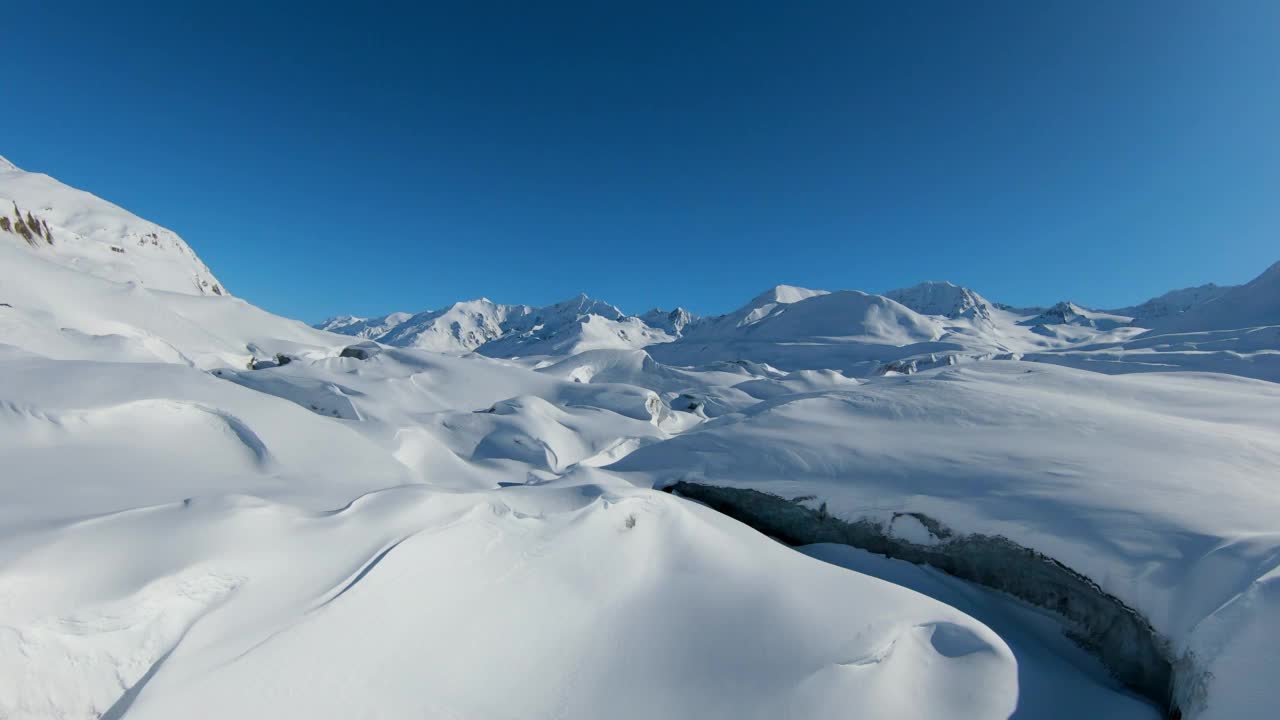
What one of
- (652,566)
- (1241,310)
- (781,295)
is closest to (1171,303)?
(781,295)

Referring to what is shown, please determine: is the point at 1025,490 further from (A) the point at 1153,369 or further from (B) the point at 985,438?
(A) the point at 1153,369

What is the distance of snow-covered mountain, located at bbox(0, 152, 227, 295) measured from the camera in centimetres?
3491

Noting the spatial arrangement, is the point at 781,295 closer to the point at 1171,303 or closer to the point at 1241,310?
the point at 1241,310

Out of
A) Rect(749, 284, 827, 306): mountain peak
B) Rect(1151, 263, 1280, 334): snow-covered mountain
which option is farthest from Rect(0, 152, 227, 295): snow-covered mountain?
Rect(749, 284, 827, 306): mountain peak

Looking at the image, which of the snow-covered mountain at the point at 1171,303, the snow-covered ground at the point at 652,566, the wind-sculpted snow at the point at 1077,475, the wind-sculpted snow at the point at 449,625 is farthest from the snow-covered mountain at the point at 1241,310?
the snow-covered mountain at the point at 1171,303

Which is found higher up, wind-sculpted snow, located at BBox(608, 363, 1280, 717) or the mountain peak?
the mountain peak

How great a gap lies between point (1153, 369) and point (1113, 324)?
126m

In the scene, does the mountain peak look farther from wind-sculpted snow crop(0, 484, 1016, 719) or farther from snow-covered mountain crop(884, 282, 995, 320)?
wind-sculpted snow crop(0, 484, 1016, 719)

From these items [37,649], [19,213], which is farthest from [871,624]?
[19,213]

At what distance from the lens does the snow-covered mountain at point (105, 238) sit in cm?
3491

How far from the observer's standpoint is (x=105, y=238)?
4956cm

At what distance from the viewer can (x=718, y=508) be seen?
26.8ft

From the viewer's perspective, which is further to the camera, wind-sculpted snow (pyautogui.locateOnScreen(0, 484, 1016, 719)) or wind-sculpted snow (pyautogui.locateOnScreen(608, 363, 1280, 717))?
wind-sculpted snow (pyautogui.locateOnScreen(608, 363, 1280, 717))

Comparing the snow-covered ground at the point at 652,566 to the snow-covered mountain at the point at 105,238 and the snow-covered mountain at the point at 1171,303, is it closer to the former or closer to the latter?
the snow-covered mountain at the point at 105,238
